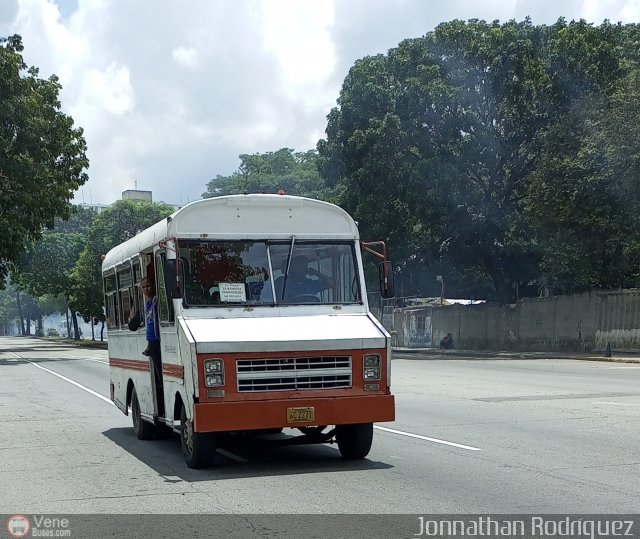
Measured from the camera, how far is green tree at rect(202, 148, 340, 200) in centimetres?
10944

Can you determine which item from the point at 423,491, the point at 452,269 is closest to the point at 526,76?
the point at 452,269

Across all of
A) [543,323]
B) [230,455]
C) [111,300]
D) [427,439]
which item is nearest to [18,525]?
[230,455]

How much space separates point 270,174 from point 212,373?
107854mm

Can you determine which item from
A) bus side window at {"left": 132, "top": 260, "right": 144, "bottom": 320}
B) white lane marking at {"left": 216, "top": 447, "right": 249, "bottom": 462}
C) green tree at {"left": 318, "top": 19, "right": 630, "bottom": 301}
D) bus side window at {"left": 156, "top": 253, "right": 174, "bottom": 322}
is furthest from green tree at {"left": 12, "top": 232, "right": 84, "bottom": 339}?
bus side window at {"left": 156, "top": 253, "right": 174, "bottom": 322}

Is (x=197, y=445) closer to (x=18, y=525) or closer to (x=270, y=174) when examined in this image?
(x=18, y=525)

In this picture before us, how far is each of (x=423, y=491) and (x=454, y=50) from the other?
3756 centimetres

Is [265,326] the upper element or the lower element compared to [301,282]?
lower

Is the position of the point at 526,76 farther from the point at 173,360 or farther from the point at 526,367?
the point at 173,360

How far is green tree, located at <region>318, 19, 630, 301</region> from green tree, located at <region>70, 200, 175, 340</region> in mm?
35993

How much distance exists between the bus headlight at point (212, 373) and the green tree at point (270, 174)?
98.0 metres

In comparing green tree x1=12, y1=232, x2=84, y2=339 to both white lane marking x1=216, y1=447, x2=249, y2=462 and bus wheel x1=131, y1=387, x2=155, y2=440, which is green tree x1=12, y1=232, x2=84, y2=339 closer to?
bus wheel x1=131, y1=387, x2=155, y2=440

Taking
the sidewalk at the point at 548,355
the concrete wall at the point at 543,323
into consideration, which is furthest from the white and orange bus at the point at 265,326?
the concrete wall at the point at 543,323

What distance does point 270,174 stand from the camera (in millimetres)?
116688

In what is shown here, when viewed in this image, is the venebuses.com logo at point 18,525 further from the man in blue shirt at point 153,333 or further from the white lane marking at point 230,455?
the man in blue shirt at point 153,333
